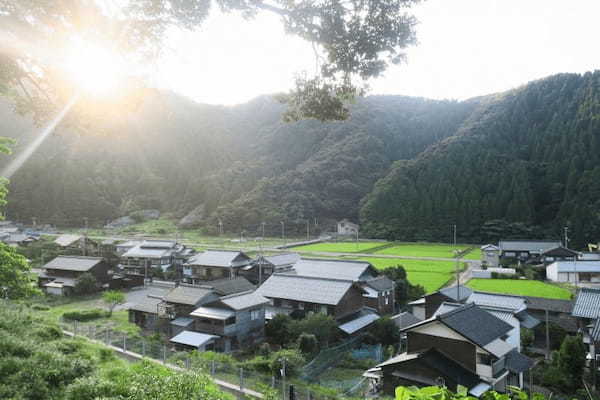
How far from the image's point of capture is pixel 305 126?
341ft

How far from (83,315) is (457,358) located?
20.5 meters

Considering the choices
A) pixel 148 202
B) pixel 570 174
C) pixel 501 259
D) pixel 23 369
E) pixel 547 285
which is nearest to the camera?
pixel 23 369

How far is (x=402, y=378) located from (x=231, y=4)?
39.5 ft

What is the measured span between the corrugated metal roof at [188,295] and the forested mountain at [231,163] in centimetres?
4913

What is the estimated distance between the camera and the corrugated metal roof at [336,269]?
24603 millimetres

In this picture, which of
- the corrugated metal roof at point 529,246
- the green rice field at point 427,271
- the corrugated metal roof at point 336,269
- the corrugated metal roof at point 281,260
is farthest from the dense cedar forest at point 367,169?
the corrugated metal roof at point 336,269

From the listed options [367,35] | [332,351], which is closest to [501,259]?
[332,351]

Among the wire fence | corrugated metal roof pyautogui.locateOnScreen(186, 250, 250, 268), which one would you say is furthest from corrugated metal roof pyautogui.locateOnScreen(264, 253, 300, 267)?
the wire fence

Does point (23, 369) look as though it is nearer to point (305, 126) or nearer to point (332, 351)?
point (332, 351)

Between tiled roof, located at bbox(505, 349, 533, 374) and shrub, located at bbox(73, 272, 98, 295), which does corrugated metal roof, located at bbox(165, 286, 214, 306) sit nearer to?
shrub, located at bbox(73, 272, 98, 295)

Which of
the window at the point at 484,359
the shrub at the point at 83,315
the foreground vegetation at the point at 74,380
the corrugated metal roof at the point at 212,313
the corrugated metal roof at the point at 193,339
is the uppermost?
the foreground vegetation at the point at 74,380

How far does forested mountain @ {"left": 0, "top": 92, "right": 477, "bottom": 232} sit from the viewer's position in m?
76.9

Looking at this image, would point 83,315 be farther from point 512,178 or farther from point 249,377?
point 512,178

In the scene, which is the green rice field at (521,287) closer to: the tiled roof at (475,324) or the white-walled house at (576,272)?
the white-walled house at (576,272)
